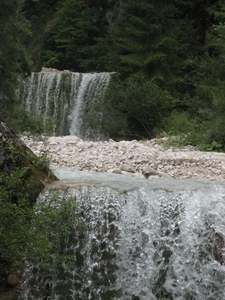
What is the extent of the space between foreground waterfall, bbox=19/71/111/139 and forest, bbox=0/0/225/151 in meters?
0.79

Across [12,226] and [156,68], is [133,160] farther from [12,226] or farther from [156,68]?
[156,68]

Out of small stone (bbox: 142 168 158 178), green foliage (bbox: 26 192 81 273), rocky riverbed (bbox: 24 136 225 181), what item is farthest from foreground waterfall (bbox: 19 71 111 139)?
green foliage (bbox: 26 192 81 273)

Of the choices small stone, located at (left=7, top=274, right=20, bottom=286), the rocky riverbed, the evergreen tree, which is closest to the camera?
small stone, located at (left=7, top=274, right=20, bottom=286)

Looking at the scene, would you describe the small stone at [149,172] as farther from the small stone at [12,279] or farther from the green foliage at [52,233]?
the small stone at [12,279]

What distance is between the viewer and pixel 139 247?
19.7 feet

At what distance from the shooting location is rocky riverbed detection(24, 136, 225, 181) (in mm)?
8469

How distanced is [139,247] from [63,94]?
36.5ft

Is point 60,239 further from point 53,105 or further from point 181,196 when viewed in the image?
point 53,105

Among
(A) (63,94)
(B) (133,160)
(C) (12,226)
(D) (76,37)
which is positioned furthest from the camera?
(D) (76,37)

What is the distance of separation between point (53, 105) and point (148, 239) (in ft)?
36.1

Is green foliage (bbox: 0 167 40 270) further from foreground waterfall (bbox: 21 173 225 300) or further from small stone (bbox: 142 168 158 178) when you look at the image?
small stone (bbox: 142 168 158 178)

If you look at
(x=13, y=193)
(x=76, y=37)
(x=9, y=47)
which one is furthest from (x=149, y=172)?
(x=76, y=37)

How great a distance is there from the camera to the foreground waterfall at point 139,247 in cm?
582

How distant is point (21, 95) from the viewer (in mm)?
16641
